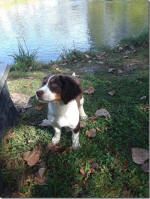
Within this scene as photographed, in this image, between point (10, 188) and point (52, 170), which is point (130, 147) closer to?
point (52, 170)

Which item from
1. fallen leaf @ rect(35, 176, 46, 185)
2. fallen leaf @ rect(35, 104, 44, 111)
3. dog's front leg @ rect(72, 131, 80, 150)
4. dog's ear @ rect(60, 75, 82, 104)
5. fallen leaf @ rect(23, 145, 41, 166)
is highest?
dog's ear @ rect(60, 75, 82, 104)

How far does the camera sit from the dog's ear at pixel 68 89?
2.73 meters

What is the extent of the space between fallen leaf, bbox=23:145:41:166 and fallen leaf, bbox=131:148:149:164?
121 centimetres

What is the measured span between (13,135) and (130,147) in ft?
5.53

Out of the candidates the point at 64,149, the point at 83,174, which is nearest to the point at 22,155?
the point at 64,149

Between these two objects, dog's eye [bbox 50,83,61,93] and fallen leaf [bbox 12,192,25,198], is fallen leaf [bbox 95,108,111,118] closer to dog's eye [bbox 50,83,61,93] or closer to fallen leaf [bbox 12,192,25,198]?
dog's eye [bbox 50,83,61,93]

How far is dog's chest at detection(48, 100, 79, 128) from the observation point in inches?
116

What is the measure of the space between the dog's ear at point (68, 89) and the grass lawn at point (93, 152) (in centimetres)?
75

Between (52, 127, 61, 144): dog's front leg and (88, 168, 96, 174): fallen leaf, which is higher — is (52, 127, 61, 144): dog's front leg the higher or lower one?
the higher one

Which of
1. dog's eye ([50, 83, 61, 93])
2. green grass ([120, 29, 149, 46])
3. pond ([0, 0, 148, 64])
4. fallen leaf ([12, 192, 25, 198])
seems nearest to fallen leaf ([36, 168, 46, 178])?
fallen leaf ([12, 192, 25, 198])

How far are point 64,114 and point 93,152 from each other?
60 cm

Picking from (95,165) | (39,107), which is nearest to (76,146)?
(95,165)

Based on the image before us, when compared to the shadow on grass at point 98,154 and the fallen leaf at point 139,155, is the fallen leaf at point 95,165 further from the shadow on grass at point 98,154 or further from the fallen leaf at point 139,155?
the fallen leaf at point 139,155

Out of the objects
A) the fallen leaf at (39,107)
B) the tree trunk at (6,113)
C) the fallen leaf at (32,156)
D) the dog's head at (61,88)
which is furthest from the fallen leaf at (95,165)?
the fallen leaf at (39,107)
